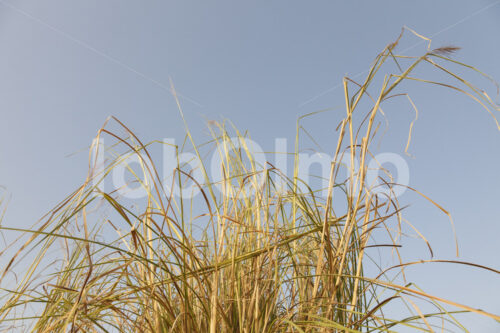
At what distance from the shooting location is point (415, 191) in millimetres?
741

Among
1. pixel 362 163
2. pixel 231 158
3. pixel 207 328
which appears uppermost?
pixel 231 158

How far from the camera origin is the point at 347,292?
81 centimetres

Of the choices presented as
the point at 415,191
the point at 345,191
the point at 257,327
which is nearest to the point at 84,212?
the point at 257,327

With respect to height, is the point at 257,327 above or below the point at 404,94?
below

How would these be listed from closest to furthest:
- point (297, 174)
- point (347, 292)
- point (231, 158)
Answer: point (347, 292) < point (297, 174) < point (231, 158)

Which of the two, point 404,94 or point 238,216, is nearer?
point 404,94

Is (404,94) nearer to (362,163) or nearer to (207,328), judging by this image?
(362,163)

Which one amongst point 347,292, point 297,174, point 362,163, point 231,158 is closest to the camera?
point 362,163

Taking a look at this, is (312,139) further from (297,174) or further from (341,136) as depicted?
(341,136)

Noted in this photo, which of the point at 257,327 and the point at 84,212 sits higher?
the point at 84,212

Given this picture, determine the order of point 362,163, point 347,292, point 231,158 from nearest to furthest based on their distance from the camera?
point 362,163
point 347,292
point 231,158

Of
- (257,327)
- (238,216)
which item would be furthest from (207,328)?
(238,216)

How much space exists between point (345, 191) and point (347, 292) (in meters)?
0.20

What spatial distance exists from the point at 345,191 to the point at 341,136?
21 centimetres
